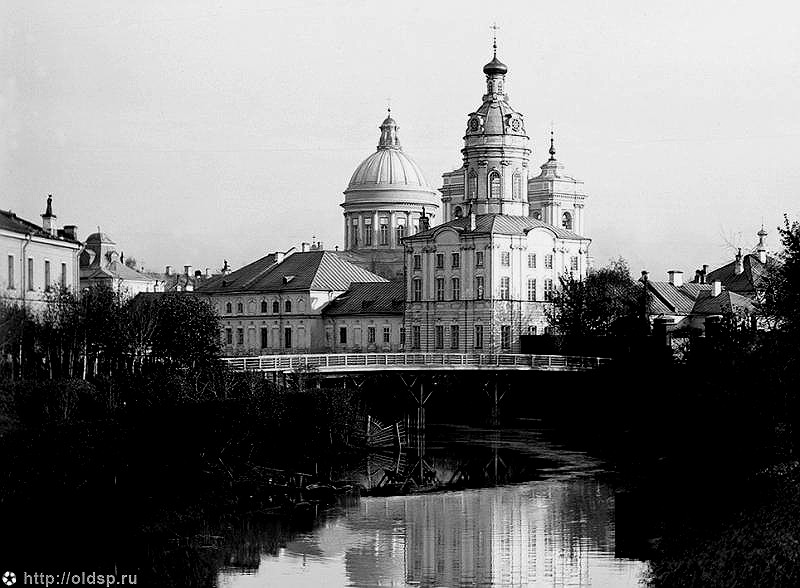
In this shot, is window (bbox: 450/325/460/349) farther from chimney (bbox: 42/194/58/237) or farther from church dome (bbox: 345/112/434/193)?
chimney (bbox: 42/194/58/237)

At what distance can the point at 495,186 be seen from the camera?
323ft

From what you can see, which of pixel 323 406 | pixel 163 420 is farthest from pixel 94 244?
pixel 163 420

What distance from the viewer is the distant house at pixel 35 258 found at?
46.4 metres

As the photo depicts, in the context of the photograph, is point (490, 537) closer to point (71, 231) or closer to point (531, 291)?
point (71, 231)

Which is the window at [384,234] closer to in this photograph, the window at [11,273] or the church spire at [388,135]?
the church spire at [388,135]

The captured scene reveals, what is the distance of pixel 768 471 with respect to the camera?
146 feet

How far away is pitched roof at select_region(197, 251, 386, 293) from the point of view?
10581 centimetres

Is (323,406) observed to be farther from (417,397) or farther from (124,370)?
(417,397)

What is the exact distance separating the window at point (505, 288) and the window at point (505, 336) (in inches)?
68.7

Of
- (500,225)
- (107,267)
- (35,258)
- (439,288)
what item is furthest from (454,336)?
(35,258)

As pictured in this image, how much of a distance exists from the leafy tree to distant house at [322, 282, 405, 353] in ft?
34.9

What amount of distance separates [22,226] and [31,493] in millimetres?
11609

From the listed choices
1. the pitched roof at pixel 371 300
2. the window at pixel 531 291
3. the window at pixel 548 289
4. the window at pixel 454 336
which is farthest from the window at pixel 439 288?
the window at pixel 548 289

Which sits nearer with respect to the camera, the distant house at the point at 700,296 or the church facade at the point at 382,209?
the distant house at the point at 700,296
